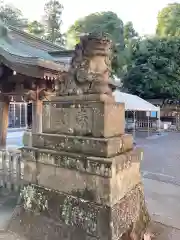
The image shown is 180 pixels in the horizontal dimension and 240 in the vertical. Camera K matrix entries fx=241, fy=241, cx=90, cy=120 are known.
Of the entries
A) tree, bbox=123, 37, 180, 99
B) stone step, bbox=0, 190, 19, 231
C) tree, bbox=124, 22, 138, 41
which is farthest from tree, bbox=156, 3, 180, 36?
stone step, bbox=0, 190, 19, 231

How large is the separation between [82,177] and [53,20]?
37.6 meters

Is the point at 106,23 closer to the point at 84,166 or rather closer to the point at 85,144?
the point at 85,144

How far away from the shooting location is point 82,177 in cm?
285

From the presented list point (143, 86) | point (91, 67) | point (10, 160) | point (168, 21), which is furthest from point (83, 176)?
point (168, 21)

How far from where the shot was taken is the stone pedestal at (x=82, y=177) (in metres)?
2.71

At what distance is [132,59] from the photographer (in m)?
24.9

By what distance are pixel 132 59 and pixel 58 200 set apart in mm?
23525

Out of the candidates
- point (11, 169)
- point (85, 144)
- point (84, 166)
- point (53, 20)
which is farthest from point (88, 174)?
point (53, 20)

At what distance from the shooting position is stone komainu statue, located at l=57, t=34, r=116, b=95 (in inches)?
115

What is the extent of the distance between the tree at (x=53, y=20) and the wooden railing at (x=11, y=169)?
1314 inches

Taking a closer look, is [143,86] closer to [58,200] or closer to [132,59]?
[132,59]

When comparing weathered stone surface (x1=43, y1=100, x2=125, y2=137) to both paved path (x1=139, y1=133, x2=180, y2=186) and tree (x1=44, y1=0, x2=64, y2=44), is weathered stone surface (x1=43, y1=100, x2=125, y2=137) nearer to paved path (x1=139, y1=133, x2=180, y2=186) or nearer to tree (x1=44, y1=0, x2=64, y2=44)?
paved path (x1=139, y1=133, x2=180, y2=186)

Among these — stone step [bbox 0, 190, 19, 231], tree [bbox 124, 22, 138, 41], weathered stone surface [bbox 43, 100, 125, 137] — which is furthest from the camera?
tree [bbox 124, 22, 138, 41]

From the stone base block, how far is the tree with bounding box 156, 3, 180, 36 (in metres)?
27.2
